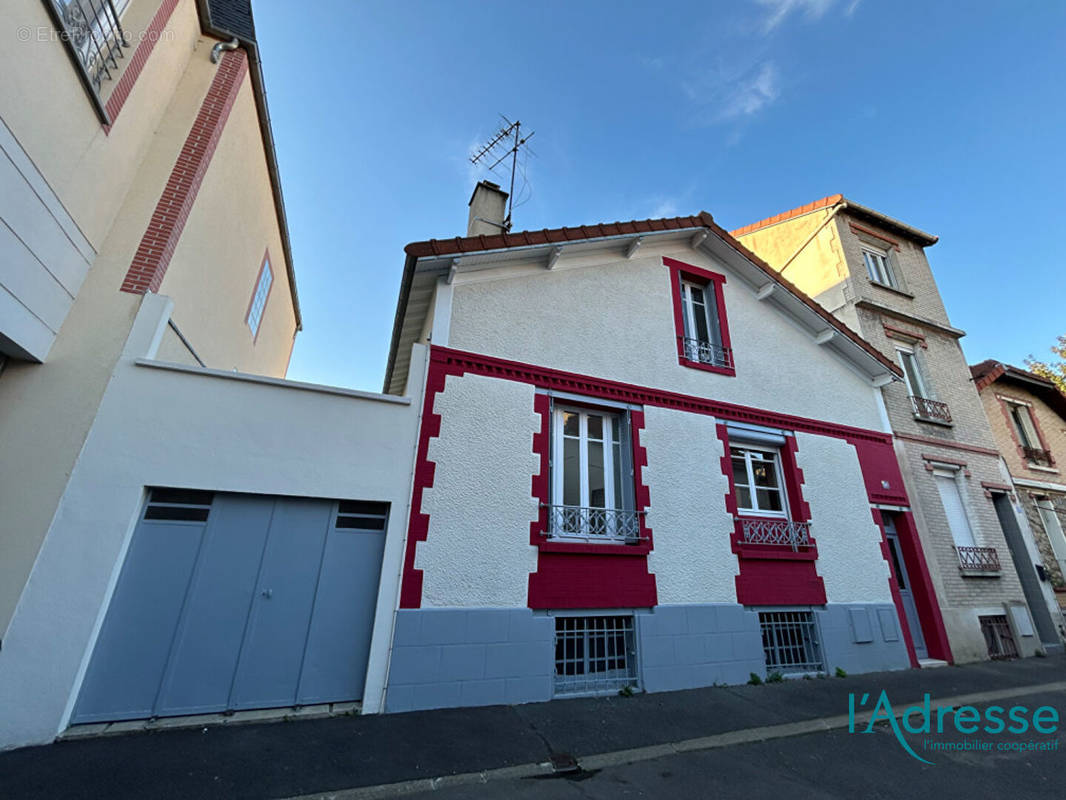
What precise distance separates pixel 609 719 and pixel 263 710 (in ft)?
10.7

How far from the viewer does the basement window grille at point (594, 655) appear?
5.33 m

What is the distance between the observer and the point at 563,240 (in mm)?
6785

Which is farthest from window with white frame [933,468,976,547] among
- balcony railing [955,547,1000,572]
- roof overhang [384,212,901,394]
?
roof overhang [384,212,901,394]

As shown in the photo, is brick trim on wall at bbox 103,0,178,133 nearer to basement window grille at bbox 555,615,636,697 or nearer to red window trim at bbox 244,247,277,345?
red window trim at bbox 244,247,277,345

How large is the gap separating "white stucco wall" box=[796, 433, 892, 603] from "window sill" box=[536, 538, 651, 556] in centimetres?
330

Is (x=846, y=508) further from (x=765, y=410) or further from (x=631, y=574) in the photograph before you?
(x=631, y=574)

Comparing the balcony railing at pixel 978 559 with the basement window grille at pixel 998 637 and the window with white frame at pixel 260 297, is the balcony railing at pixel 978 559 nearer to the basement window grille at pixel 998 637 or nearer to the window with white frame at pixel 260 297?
the basement window grille at pixel 998 637

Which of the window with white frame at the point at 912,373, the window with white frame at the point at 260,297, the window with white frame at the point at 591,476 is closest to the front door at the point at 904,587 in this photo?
the window with white frame at the point at 912,373

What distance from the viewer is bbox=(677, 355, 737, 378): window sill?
24.5ft

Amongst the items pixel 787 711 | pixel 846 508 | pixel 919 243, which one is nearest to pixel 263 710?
pixel 787 711

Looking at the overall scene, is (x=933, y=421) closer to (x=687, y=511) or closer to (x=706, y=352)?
(x=706, y=352)

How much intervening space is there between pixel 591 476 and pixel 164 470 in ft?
15.5

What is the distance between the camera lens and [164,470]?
436cm

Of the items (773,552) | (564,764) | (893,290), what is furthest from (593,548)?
(893,290)
